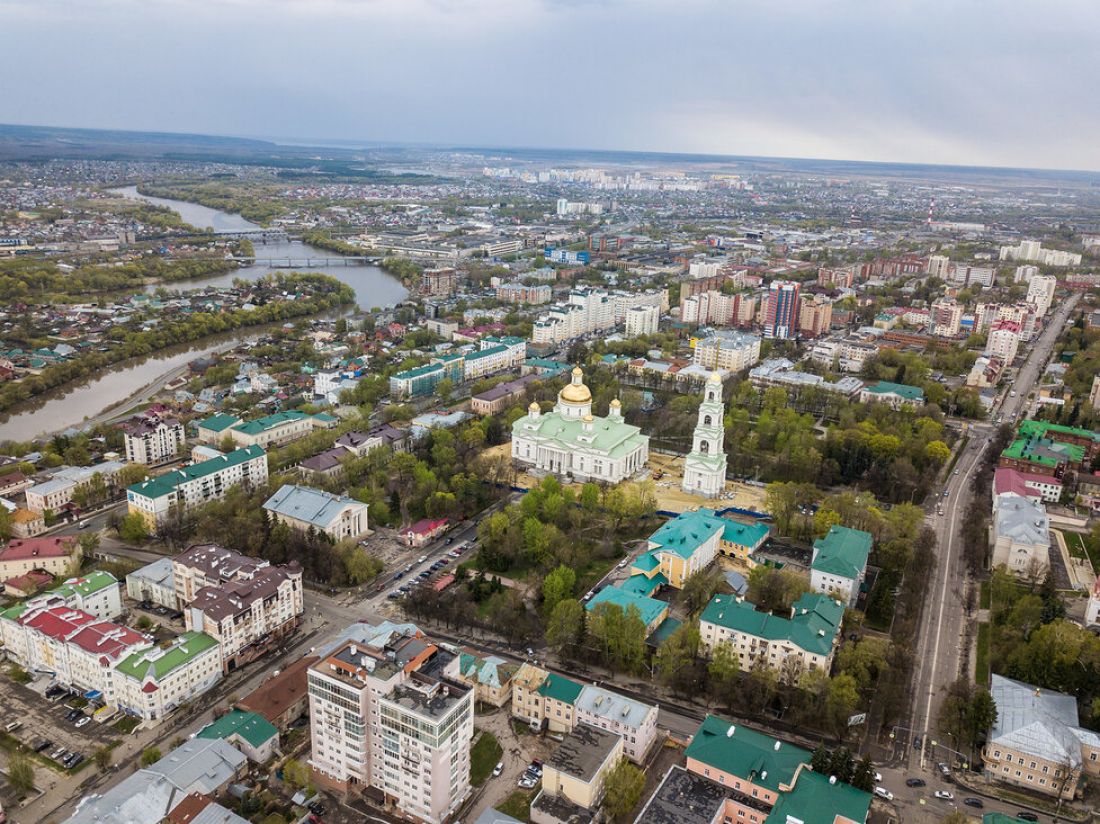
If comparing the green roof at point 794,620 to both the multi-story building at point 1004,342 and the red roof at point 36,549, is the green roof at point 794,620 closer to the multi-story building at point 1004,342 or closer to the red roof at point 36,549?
the red roof at point 36,549

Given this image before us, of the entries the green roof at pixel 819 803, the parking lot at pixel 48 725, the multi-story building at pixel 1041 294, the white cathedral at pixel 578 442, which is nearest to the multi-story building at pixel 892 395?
the white cathedral at pixel 578 442

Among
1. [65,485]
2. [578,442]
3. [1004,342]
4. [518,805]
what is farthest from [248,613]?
[1004,342]

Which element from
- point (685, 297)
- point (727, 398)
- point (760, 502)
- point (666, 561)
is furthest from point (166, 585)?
point (685, 297)

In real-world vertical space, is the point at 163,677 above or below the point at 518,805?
above

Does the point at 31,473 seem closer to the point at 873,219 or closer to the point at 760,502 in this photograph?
the point at 760,502

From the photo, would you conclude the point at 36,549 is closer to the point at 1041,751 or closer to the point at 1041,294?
the point at 1041,751

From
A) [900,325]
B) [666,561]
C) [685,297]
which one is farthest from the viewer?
[685,297]

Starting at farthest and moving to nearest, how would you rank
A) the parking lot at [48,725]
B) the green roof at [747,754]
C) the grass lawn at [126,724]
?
the grass lawn at [126,724] < the parking lot at [48,725] < the green roof at [747,754]
